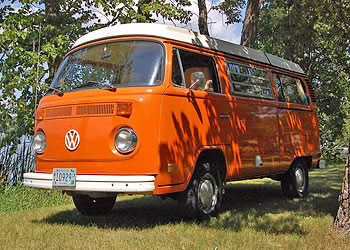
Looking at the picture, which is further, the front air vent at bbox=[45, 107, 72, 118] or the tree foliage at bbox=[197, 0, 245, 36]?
the tree foliage at bbox=[197, 0, 245, 36]

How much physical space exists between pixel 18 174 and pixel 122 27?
481 cm

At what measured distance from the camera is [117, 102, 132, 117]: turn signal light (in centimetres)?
523

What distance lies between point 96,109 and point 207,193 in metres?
2.06

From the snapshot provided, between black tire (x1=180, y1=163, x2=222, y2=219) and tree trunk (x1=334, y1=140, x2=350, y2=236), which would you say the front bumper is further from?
tree trunk (x1=334, y1=140, x2=350, y2=236)

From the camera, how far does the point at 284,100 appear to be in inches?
337

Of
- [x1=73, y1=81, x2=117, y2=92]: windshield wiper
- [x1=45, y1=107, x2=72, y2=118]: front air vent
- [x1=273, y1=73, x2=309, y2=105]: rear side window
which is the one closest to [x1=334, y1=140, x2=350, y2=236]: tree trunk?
[x1=73, y1=81, x2=117, y2=92]: windshield wiper

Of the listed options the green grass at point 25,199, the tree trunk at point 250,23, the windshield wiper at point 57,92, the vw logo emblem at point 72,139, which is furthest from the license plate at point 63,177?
the tree trunk at point 250,23

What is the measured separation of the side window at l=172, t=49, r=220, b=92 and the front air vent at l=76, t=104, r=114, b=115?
3.20ft

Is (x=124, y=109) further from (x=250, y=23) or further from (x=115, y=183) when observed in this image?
(x=250, y=23)

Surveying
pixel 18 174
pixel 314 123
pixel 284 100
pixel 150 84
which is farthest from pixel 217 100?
pixel 18 174

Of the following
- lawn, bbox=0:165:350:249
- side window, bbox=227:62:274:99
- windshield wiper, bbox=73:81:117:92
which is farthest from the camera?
side window, bbox=227:62:274:99

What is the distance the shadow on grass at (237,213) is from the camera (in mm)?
5742

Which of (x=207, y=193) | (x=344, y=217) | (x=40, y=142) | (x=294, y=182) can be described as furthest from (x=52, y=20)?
(x=344, y=217)

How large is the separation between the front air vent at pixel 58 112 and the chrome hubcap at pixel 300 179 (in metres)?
5.27
